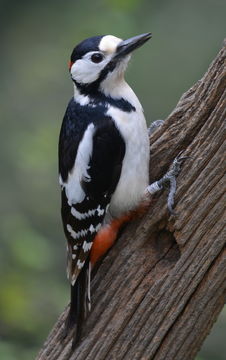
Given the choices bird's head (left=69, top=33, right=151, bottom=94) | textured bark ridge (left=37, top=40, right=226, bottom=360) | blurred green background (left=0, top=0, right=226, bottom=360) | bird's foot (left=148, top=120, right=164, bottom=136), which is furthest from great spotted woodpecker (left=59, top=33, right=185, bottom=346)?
blurred green background (left=0, top=0, right=226, bottom=360)

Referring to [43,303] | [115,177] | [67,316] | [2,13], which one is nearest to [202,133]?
[115,177]

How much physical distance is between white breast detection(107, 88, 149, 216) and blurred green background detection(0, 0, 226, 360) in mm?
1131

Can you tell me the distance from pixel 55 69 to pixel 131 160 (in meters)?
2.98

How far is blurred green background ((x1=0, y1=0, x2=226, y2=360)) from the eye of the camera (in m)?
5.45

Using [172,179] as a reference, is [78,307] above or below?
below

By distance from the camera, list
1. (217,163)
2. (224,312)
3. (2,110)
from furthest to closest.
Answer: (2,110) → (224,312) → (217,163)

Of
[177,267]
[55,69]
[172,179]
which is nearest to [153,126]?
[172,179]

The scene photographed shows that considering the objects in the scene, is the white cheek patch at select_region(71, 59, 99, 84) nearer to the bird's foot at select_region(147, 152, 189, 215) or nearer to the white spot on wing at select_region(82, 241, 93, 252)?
the bird's foot at select_region(147, 152, 189, 215)

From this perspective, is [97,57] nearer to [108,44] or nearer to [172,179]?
[108,44]

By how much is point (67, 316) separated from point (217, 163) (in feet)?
3.13

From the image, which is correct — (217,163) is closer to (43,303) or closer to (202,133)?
(202,133)

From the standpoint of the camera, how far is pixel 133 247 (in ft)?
12.5

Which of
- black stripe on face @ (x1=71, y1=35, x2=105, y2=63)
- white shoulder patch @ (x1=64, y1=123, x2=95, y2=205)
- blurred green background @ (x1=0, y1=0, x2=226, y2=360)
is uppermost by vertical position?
black stripe on face @ (x1=71, y1=35, x2=105, y2=63)

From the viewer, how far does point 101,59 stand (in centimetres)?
404
